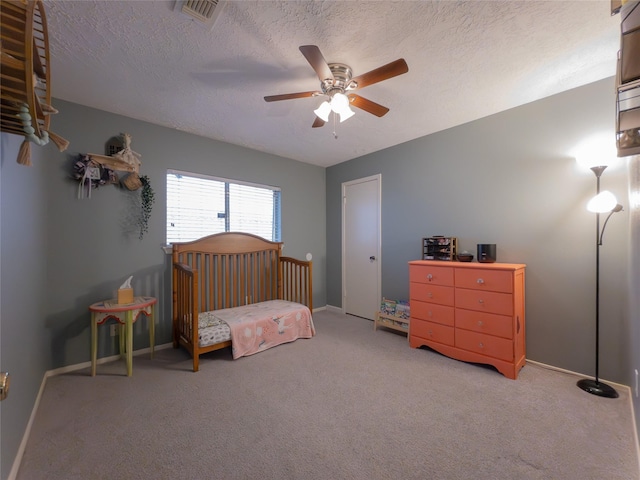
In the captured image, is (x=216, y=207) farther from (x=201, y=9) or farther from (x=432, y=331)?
(x=432, y=331)

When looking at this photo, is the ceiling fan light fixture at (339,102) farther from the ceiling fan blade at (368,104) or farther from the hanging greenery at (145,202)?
the hanging greenery at (145,202)

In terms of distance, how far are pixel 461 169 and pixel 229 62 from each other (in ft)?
8.26

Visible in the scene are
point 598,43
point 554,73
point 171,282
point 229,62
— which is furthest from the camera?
point 171,282

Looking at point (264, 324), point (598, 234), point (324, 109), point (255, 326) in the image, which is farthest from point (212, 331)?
point (598, 234)

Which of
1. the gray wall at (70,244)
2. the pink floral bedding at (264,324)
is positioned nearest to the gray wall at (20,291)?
the gray wall at (70,244)

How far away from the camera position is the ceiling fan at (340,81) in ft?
5.17

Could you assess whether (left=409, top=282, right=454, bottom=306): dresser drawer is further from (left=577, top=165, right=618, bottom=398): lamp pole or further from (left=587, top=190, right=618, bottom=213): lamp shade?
(left=587, top=190, right=618, bottom=213): lamp shade

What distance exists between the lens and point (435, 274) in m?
2.71

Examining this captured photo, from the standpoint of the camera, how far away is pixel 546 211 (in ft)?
7.96

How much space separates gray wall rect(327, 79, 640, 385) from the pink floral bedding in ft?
5.93

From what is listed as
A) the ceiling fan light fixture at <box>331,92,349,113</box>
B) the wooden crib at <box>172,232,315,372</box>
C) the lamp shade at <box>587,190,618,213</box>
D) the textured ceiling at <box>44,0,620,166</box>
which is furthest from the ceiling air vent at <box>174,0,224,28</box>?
the lamp shade at <box>587,190,618,213</box>

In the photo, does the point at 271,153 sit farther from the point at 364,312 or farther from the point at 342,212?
the point at 364,312

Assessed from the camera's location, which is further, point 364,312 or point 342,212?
point 342,212

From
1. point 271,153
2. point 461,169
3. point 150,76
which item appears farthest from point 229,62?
point 461,169
